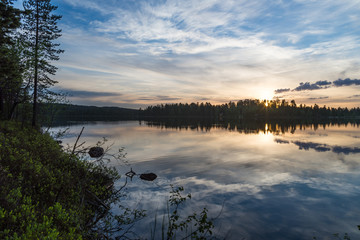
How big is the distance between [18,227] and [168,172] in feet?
60.5

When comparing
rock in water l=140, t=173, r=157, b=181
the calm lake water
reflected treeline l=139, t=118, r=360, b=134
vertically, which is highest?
reflected treeline l=139, t=118, r=360, b=134

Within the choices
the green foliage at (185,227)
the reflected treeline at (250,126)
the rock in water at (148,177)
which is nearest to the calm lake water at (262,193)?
A: the rock in water at (148,177)

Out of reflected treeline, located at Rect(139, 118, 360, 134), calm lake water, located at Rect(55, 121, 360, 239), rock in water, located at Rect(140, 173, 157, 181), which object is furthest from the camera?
reflected treeline, located at Rect(139, 118, 360, 134)

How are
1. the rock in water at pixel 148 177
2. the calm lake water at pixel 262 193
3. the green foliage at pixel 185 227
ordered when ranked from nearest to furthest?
the green foliage at pixel 185 227 < the calm lake water at pixel 262 193 < the rock in water at pixel 148 177

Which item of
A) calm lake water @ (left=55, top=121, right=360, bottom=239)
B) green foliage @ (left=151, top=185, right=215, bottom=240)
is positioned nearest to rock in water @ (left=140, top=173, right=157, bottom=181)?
calm lake water @ (left=55, top=121, right=360, bottom=239)

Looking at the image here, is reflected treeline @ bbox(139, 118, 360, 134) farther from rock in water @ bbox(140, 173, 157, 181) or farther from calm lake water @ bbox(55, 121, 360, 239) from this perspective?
rock in water @ bbox(140, 173, 157, 181)

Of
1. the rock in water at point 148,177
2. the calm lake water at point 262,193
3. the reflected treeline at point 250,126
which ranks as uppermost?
the reflected treeline at point 250,126

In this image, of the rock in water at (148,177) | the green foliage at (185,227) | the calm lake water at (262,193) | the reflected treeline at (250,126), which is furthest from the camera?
the reflected treeline at (250,126)

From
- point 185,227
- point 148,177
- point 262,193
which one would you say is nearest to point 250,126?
point 262,193

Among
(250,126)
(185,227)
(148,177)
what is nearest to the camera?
(185,227)

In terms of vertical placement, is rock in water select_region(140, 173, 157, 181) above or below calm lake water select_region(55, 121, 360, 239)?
above

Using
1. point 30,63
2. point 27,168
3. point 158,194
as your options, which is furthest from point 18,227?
point 30,63

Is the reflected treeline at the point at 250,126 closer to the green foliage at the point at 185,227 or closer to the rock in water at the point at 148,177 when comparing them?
the rock in water at the point at 148,177

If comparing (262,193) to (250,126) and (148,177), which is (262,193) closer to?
(148,177)
